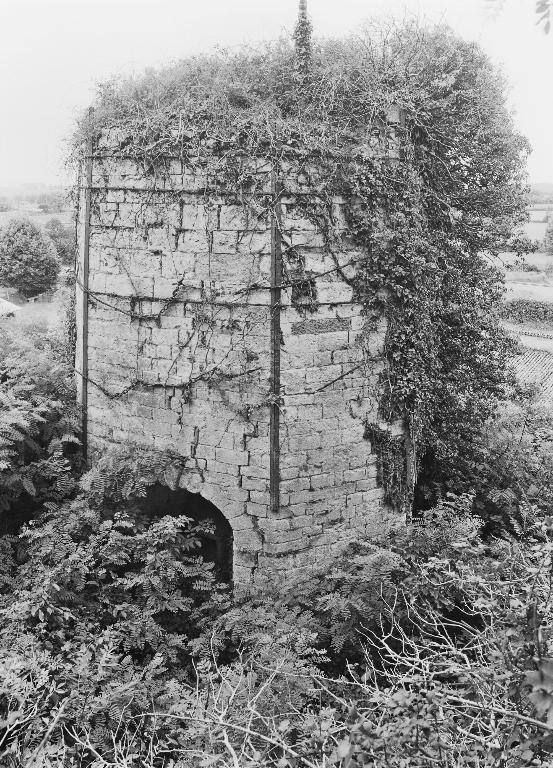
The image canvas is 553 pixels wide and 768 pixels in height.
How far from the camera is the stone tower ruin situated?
6672 millimetres

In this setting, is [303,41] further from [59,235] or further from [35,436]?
[59,235]

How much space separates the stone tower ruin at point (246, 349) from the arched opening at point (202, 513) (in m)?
0.56

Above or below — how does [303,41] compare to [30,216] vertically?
below

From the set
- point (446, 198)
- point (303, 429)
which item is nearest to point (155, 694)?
point (303, 429)

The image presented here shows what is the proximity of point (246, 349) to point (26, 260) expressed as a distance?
20.0m

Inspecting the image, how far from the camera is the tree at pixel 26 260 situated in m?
24.4

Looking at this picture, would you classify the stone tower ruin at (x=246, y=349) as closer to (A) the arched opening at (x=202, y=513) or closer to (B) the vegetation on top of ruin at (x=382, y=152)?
(B) the vegetation on top of ruin at (x=382, y=152)

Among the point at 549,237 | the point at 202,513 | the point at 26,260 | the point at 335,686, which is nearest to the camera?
the point at 335,686

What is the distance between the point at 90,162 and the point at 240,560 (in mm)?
4489

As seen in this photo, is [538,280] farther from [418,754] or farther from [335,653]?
[418,754]

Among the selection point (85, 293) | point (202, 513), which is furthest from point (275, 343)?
point (202, 513)

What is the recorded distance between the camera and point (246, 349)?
6.75 meters

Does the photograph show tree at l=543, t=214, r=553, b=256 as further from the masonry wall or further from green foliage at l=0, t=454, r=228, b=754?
green foliage at l=0, t=454, r=228, b=754

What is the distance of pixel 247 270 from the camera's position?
667 cm
